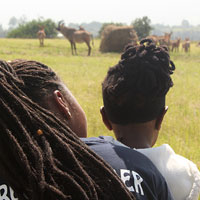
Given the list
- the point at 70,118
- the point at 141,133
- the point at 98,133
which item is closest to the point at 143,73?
the point at 141,133

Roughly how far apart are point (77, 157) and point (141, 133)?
0.70 m

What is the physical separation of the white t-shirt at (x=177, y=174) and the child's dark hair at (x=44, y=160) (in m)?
0.37

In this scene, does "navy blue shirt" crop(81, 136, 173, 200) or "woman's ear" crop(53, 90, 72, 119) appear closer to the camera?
"navy blue shirt" crop(81, 136, 173, 200)

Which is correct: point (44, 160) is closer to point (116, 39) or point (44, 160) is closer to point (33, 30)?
point (116, 39)

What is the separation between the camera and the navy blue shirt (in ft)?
3.71

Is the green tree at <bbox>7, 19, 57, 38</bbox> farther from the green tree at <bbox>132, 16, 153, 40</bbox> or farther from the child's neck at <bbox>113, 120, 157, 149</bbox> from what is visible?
the child's neck at <bbox>113, 120, 157, 149</bbox>

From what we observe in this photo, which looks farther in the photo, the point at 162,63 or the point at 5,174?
the point at 162,63

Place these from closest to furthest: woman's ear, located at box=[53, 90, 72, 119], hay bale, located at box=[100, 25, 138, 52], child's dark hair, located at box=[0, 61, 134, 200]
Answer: child's dark hair, located at box=[0, 61, 134, 200] → woman's ear, located at box=[53, 90, 72, 119] → hay bale, located at box=[100, 25, 138, 52]

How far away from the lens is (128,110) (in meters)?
1.71

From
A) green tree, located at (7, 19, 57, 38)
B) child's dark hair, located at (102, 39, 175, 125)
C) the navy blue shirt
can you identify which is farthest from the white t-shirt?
green tree, located at (7, 19, 57, 38)

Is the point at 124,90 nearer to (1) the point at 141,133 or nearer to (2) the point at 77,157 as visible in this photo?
(1) the point at 141,133

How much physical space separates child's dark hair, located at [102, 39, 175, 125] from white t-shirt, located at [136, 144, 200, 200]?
329mm

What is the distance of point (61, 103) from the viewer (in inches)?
52.4

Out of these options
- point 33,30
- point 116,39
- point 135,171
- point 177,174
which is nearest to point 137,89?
point 177,174
